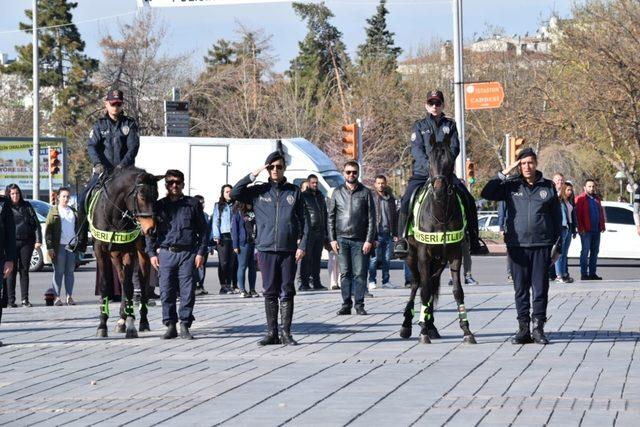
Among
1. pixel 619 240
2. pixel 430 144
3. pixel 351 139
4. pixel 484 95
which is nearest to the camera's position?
pixel 430 144

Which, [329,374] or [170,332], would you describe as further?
[170,332]

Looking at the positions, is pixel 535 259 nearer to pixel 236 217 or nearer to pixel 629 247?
pixel 236 217

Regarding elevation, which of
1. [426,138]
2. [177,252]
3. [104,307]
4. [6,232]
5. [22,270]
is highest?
[426,138]

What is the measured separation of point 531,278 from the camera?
1422 centimetres

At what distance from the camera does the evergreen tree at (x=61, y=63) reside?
282 ft

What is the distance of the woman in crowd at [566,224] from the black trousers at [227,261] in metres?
5.92

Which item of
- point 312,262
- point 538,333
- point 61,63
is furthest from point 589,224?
point 61,63

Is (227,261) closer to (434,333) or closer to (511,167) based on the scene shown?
(434,333)

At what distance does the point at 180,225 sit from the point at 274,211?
136cm

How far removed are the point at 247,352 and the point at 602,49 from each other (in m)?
35.1

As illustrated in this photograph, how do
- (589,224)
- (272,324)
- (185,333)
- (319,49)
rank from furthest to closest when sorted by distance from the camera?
(319,49)
(589,224)
(185,333)
(272,324)

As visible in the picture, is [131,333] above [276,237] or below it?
below

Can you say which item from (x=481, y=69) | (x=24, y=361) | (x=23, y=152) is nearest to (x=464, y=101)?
(x=24, y=361)

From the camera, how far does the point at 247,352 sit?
13.7m
